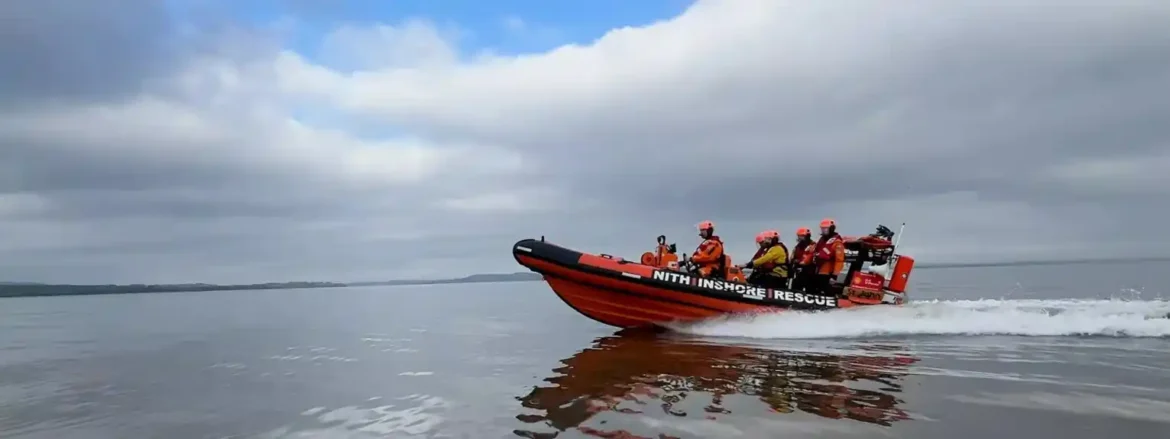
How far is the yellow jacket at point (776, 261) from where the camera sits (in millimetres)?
10375

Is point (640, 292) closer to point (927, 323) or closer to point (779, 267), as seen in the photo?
point (779, 267)

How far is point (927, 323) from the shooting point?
9336 millimetres

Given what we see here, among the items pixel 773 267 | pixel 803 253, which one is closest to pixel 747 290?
pixel 773 267

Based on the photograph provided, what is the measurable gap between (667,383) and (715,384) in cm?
40

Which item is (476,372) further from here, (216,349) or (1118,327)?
(1118,327)

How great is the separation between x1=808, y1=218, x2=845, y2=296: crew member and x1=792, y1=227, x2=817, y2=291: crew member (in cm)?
8

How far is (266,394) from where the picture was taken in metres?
6.27

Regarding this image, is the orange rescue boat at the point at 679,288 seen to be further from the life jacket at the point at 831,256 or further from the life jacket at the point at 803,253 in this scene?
the life jacket at the point at 803,253

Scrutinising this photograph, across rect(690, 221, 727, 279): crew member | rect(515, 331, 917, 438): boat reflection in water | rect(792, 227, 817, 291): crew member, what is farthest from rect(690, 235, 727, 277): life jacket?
rect(515, 331, 917, 438): boat reflection in water

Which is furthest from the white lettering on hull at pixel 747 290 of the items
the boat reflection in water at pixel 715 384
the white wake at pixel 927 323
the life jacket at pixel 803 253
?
the boat reflection in water at pixel 715 384

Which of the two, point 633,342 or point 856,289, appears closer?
point 633,342

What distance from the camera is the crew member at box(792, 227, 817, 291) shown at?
10.4 meters

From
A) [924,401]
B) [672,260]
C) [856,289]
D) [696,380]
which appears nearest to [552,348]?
[672,260]

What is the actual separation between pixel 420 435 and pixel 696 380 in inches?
96.6
